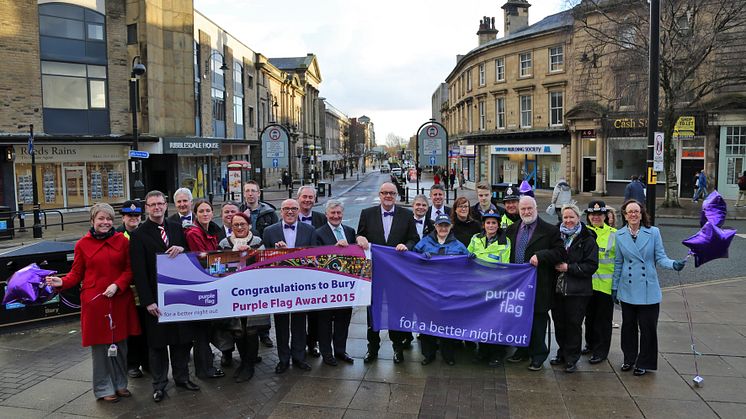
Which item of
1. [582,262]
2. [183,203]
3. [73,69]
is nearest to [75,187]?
[73,69]

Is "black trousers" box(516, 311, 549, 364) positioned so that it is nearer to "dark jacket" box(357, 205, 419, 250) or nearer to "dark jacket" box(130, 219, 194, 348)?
"dark jacket" box(357, 205, 419, 250)

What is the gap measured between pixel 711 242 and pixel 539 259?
1.77 metres

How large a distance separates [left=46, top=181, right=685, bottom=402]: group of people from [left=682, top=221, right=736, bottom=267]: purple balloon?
245mm

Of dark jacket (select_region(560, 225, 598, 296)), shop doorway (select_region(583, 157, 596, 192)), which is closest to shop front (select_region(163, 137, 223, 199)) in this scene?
shop doorway (select_region(583, 157, 596, 192))

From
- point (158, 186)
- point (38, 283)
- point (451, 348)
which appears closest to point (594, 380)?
point (451, 348)

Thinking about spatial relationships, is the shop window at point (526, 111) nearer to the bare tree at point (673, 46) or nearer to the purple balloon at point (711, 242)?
the bare tree at point (673, 46)

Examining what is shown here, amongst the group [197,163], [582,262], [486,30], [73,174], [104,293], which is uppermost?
[486,30]

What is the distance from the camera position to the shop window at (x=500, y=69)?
41.4 metres

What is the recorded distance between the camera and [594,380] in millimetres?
5938

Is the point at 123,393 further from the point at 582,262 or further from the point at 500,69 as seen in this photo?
the point at 500,69

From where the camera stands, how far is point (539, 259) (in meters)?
6.07

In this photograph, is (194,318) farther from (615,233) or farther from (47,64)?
(47,64)

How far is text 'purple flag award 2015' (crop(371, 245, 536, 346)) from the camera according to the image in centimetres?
624

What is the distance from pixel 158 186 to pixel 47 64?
9669 mm
